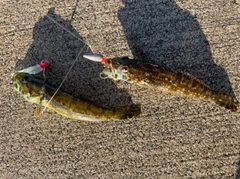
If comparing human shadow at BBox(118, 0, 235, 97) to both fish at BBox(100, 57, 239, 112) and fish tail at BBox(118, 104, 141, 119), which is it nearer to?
fish at BBox(100, 57, 239, 112)

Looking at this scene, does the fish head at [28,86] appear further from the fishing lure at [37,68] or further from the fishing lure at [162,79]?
the fishing lure at [162,79]

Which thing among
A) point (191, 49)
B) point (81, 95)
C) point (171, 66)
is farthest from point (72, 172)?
point (191, 49)

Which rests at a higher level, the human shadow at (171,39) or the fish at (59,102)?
the human shadow at (171,39)

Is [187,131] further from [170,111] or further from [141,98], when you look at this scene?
[141,98]


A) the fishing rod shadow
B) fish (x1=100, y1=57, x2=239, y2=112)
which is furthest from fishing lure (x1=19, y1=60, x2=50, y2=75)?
fish (x1=100, y1=57, x2=239, y2=112)

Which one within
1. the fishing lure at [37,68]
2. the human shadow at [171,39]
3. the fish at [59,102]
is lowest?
the fish at [59,102]

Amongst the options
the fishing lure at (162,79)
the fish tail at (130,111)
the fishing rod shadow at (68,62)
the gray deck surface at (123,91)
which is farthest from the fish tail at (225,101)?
the fishing rod shadow at (68,62)
